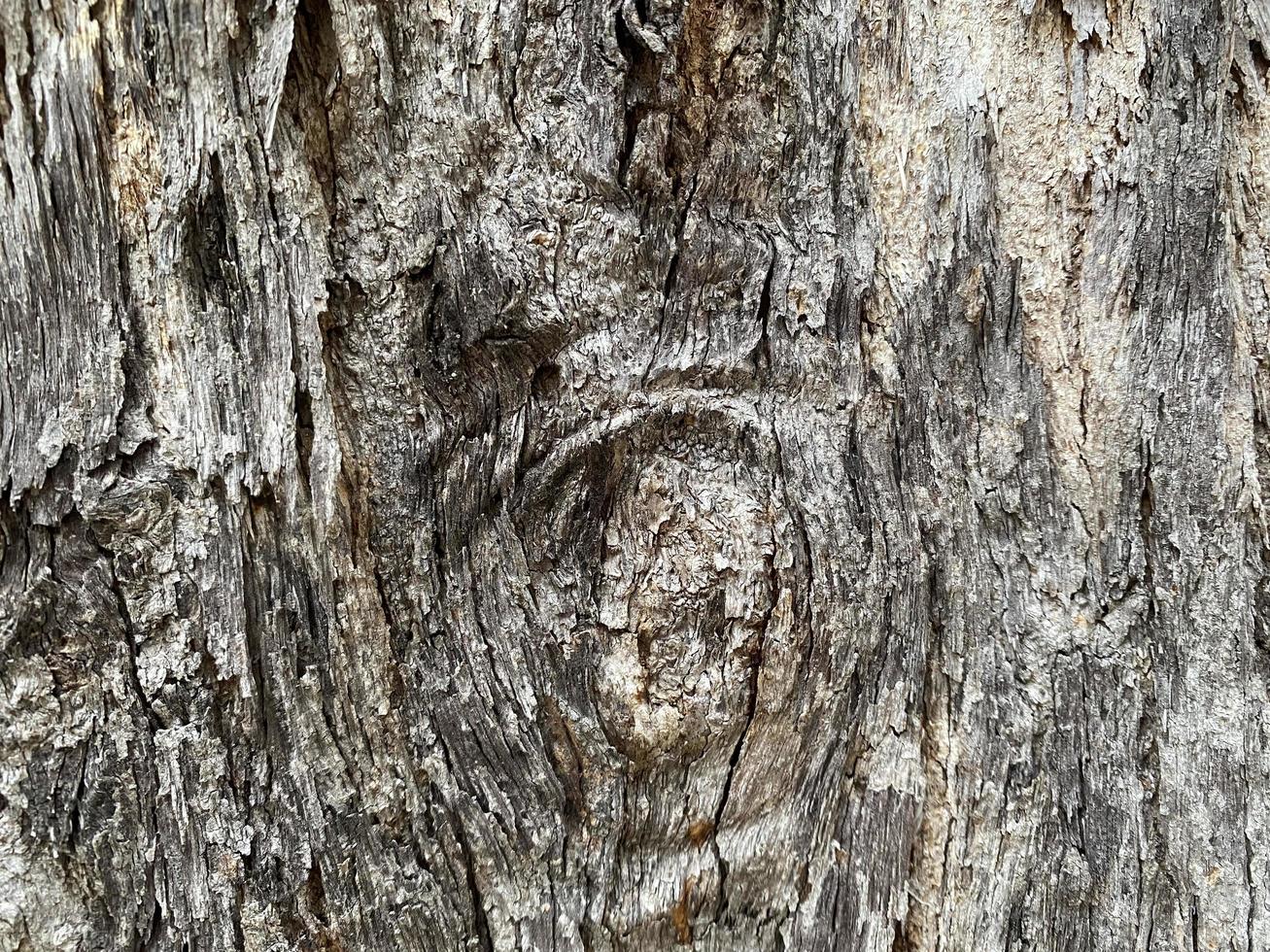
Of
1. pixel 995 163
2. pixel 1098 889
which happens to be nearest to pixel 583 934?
pixel 1098 889

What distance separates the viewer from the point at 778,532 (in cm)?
133

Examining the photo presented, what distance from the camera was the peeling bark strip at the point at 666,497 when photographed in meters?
1.18

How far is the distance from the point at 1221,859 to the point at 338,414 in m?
1.53

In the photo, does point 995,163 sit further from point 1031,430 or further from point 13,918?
point 13,918

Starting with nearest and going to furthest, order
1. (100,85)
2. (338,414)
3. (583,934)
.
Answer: (100,85) → (338,414) → (583,934)

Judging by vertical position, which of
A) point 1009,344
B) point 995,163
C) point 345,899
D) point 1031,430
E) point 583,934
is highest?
point 995,163

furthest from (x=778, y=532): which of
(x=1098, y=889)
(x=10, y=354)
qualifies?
(x=10, y=354)

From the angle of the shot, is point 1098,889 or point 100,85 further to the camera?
point 1098,889

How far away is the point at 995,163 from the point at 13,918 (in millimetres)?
1763

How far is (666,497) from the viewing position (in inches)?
52.3

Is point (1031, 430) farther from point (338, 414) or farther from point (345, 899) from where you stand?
point (345, 899)

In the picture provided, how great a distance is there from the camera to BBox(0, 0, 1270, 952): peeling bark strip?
1.18m

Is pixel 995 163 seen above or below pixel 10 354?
above

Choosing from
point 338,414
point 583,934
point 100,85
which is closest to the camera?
point 100,85
